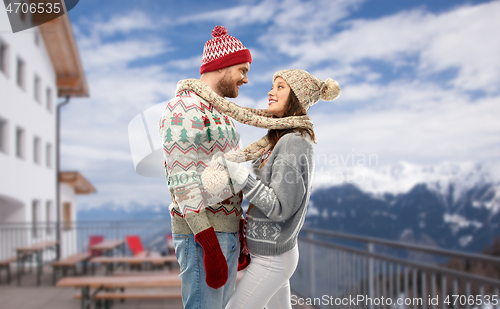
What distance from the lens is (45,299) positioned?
289 inches

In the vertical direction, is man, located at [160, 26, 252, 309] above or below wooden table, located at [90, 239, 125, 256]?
above

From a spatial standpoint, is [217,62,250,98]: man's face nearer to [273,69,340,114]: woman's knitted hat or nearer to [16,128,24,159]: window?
[273,69,340,114]: woman's knitted hat

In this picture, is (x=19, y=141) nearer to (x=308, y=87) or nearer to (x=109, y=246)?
(x=109, y=246)

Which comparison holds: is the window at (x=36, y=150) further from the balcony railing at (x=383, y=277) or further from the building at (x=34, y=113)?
the balcony railing at (x=383, y=277)

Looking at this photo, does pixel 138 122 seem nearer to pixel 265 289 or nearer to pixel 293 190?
pixel 293 190

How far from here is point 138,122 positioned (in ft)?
6.91

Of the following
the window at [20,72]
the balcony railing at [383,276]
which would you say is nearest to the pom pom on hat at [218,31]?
the balcony railing at [383,276]

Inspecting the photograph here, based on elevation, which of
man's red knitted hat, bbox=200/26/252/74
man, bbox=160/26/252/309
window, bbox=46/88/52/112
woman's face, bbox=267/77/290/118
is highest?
window, bbox=46/88/52/112

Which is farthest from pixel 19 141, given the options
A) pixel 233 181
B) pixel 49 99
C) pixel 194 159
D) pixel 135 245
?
pixel 233 181

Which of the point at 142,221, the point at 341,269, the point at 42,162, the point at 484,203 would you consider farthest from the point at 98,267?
the point at 484,203

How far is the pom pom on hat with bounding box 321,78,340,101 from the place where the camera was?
2.10m

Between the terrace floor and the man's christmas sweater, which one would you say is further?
the terrace floor

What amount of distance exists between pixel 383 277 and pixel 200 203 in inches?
112

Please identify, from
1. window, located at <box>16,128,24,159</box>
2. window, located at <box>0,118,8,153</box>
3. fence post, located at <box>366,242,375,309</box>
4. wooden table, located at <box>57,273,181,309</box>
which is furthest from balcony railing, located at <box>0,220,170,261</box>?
fence post, located at <box>366,242,375,309</box>
